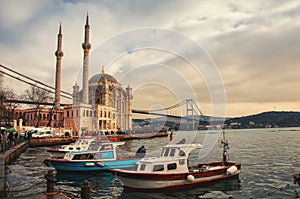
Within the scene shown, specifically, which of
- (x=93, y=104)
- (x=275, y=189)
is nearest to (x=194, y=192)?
(x=275, y=189)

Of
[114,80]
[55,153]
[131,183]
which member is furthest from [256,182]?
[114,80]

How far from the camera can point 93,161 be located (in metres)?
18.9

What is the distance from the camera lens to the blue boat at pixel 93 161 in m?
18.8

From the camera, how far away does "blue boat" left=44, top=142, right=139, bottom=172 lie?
18812 millimetres

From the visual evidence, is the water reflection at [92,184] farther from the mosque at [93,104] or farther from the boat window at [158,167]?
the mosque at [93,104]

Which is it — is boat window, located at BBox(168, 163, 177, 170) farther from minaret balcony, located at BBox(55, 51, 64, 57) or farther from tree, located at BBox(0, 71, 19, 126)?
minaret balcony, located at BBox(55, 51, 64, 57)

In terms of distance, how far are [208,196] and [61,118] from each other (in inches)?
2782

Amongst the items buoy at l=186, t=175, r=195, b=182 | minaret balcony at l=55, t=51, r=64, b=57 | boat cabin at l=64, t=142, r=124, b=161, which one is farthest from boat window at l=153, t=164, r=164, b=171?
minaret balcony at l=55, t=51, r=64, b=57

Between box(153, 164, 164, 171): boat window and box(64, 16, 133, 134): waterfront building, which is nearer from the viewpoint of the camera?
box(153, 164, 164, 171): boat window

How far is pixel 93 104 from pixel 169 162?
64.5 meters

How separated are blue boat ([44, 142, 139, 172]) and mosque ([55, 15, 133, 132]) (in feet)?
164

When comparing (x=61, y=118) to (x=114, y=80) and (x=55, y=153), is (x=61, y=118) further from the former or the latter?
(x=55, y=153)

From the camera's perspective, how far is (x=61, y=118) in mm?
78625

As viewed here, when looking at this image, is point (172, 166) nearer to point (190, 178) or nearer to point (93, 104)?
point (190, 178)
